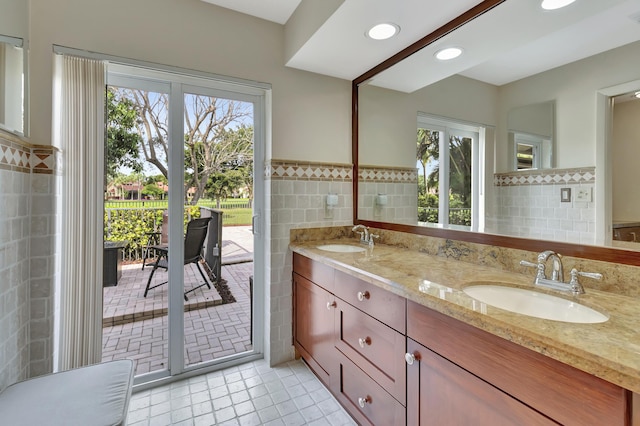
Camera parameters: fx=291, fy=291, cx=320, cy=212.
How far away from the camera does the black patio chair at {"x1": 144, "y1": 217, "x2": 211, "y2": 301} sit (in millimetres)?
2006

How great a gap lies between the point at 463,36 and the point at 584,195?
1.04m

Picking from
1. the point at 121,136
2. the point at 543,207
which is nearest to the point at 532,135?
the point at 543,207

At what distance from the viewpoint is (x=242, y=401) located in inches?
72.1

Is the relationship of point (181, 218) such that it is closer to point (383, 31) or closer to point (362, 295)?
point (362, 295)

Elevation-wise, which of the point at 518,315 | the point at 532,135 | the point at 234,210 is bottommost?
the point at 518,315

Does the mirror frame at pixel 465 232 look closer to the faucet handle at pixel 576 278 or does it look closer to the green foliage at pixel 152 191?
the faucet handle at pixel 576 278

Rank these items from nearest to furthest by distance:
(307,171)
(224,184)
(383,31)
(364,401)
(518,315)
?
(518,315), (364,401), (383,31), (224,184), (307,171)

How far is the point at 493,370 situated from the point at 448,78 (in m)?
→ 1.66

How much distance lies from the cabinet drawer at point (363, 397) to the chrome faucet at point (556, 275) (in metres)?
0.80

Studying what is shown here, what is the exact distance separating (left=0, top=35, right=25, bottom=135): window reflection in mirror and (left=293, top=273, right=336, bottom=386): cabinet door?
178 cm

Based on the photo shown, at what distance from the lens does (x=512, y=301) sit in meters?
1.21

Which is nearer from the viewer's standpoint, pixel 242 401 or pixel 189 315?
pixel 242 401

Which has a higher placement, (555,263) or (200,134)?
(200,134)

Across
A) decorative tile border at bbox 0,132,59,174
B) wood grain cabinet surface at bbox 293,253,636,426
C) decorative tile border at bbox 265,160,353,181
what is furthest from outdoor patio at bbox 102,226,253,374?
decorative tile border at bbox 0,132,59,174
